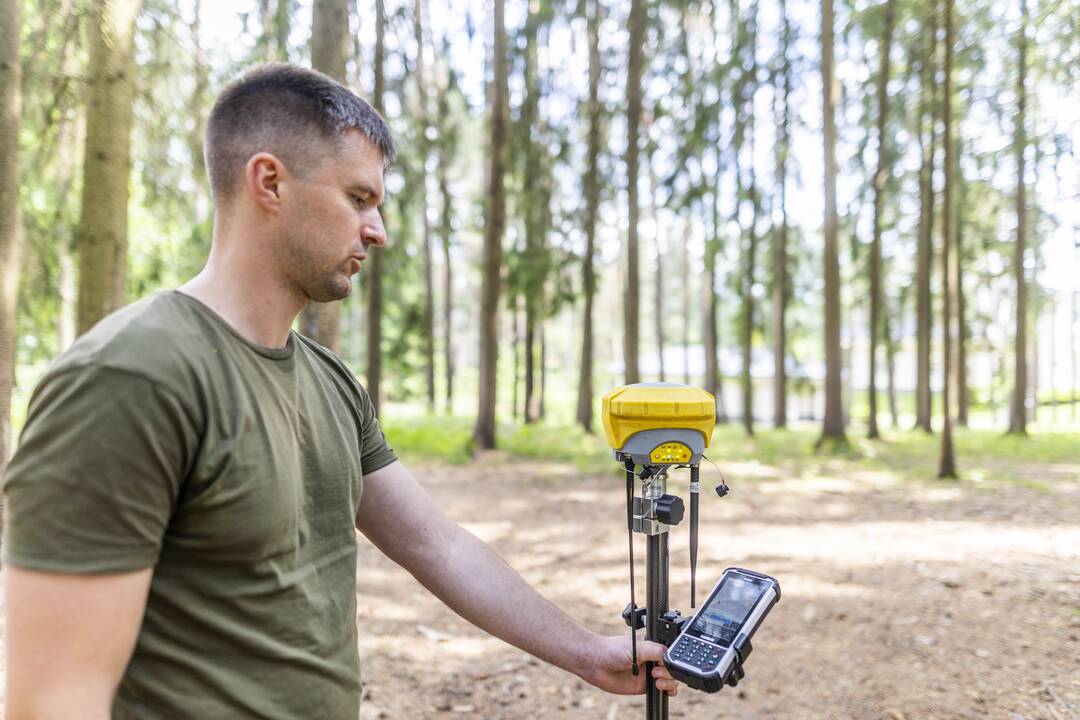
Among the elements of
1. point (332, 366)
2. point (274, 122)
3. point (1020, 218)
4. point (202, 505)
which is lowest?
point (202, 505)

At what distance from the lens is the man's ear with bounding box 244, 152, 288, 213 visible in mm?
1342

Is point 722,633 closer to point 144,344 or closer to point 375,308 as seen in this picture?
point 144,344

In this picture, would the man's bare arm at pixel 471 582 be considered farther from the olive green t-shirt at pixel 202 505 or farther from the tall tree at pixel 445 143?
the tall tree at pixel 445 143

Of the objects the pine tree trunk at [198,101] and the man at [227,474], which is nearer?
the man at [227,474]

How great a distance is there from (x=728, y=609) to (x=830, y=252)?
12.7 metres

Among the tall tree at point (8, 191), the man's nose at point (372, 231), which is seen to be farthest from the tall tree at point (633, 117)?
the man's nose at point (372, 231)

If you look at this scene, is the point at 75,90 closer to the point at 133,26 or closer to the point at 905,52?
the point at 133,26

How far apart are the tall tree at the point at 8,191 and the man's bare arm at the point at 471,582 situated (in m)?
3.27

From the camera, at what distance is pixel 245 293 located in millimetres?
1364

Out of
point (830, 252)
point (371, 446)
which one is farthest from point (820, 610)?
point (830, 252)

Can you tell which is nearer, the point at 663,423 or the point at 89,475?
the point at 89,475

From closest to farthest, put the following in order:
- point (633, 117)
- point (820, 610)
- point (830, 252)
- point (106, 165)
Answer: point (106, 165)
point (820, 610)
point (633, 117)
point (830, 252)

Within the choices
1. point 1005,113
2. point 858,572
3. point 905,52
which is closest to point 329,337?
point 858,572

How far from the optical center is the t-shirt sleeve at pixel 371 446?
66.8 inches
